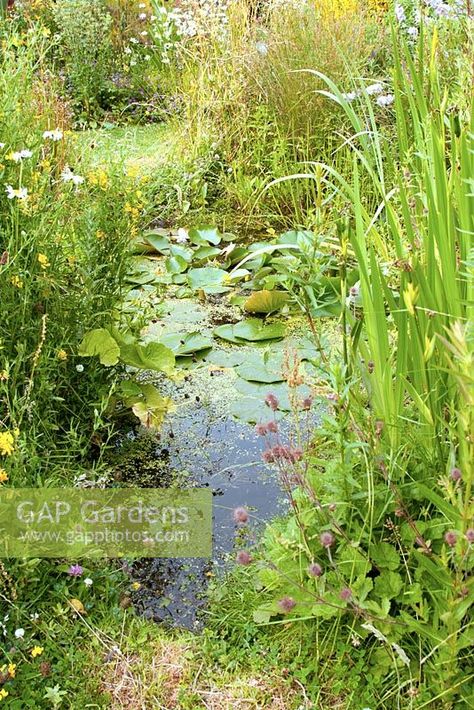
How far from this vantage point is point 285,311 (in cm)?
360

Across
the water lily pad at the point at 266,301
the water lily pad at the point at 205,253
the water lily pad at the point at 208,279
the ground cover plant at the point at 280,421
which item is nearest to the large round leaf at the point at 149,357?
the ground cover plant at the point at 280,421

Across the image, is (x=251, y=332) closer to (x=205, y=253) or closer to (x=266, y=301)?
(x=266, y=301)

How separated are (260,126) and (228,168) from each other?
1.12ft

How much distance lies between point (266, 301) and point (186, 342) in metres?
0.46

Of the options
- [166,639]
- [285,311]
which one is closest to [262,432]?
[166,639]

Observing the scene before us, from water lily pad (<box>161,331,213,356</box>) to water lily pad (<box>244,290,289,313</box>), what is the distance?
297mm

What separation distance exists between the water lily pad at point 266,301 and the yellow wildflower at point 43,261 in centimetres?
127

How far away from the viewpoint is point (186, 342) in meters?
3.31

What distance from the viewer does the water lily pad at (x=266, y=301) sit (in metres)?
3.56

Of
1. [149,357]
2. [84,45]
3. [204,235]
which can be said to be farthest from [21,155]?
[84,45]

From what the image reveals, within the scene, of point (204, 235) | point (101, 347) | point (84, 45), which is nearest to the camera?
point (101, 347)

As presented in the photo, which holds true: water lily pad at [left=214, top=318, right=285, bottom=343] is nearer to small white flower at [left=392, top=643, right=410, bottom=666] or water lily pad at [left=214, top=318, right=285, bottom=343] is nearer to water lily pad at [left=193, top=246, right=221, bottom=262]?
water lily pad at [left=193, top=246, right=221, bottom=262]

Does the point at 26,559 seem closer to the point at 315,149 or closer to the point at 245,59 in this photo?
the point at 315,149

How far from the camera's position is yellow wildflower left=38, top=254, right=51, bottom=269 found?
2307mm
